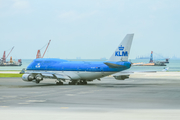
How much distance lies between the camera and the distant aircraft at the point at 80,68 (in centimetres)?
5412

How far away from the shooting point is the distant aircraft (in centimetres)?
5412

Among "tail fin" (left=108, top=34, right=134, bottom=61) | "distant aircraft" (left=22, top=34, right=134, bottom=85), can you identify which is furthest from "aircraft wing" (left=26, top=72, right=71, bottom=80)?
"tail fin" (left=108, top=34, right=134, bottom=61)

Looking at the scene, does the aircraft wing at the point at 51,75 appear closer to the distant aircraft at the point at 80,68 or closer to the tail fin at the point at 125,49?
the distant aircraft at the point at 80,68

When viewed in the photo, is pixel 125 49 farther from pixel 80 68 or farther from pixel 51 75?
pixel 51 75

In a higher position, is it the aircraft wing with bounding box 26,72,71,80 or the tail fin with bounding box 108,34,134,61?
the tail fin with bounding box 108,34,134,61

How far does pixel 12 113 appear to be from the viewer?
21688 mm

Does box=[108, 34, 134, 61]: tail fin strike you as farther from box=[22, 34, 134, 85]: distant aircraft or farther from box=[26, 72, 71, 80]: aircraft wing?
box=[26, 72, 71, 80]: aircraft wing

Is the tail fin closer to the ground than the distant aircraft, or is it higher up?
higher up

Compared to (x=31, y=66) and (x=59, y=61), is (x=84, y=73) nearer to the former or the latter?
(x=59, y=61)

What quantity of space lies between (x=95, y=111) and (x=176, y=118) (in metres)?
5.90

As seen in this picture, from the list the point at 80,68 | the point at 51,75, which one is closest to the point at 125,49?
the point at 80,68

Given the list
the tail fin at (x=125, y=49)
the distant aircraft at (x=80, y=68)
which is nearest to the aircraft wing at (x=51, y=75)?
the distant aircraft at (x=80, y=68)

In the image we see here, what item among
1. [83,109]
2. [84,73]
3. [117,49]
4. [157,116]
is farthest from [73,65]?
[157,116]

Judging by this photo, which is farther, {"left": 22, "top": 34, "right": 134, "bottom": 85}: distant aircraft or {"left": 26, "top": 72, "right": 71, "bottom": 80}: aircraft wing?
{"left": 26, "top": 72, "right": 71, "bottom": 80}: aircraft wing
